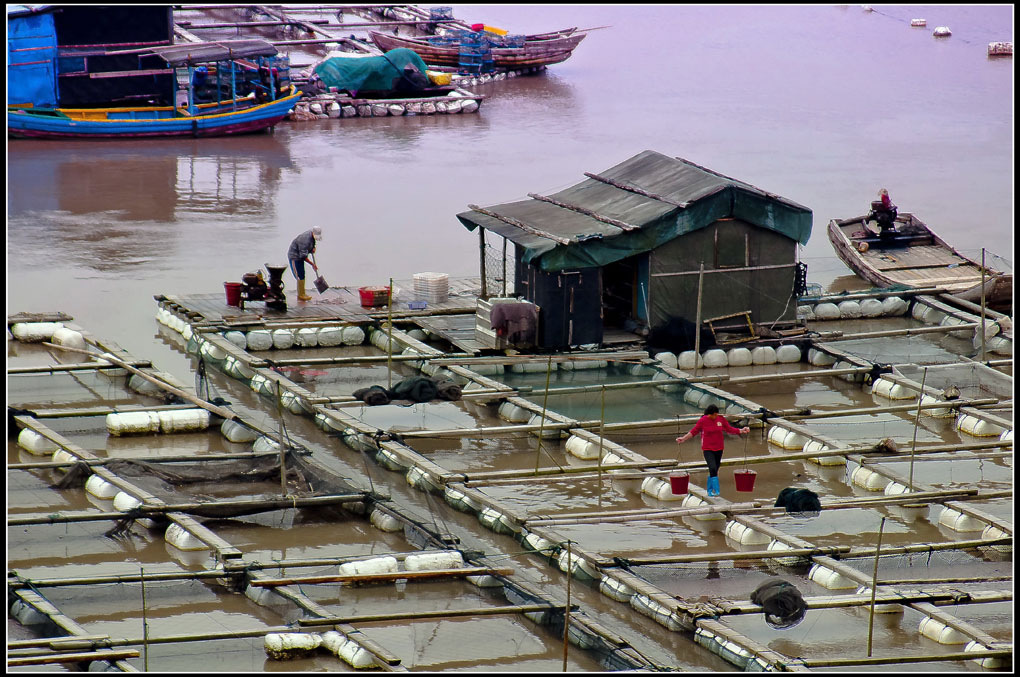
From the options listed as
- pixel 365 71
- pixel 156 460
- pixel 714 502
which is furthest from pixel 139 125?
pixel 714 502

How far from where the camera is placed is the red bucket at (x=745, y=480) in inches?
617

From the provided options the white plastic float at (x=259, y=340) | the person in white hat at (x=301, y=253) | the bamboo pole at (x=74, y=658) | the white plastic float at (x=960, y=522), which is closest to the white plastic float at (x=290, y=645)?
the bamboo pole at (x=74, y=658)

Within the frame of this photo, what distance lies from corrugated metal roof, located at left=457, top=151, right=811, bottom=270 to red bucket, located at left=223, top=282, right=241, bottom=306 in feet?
11.4

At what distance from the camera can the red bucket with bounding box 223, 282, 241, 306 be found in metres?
22.2

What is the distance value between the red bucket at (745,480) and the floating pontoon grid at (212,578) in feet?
11.2

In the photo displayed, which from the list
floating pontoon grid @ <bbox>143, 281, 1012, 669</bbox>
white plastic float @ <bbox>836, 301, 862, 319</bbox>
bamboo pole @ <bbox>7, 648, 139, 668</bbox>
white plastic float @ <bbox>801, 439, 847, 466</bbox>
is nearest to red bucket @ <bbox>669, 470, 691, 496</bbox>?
floating pontoon grid @ <bbox>143, 281, 1012, 669</bbox>

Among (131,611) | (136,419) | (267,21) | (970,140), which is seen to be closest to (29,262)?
(136,419)

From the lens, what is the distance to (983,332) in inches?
771

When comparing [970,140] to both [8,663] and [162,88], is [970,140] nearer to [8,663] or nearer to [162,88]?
[162,88]

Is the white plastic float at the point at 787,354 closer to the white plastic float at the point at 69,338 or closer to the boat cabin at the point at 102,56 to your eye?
the white plastic float at the point at 69,338

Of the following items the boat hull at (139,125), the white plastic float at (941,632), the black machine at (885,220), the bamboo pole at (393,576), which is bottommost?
the white plastic float at (941,632)

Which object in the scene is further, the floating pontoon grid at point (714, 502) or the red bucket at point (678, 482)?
the red bucket at point (678, 482)

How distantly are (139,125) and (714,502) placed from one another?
81.8ft

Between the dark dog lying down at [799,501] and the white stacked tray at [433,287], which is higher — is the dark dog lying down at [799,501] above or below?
below
